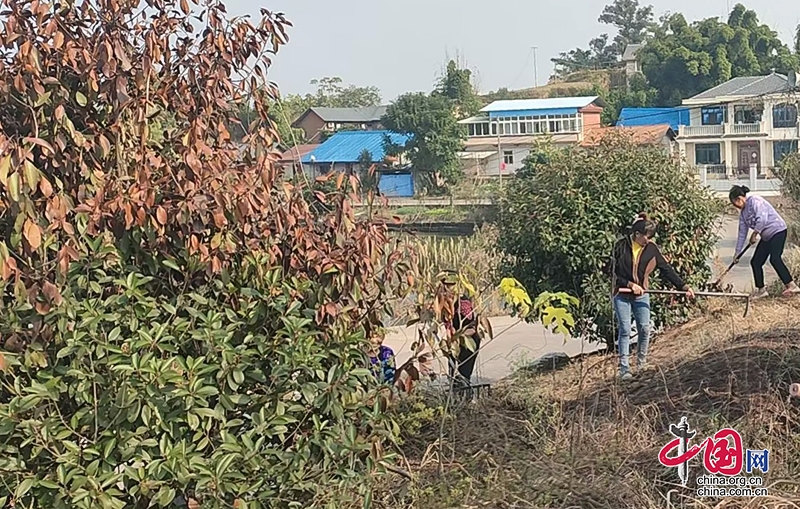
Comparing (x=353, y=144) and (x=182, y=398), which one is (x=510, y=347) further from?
(x=353, y=144)

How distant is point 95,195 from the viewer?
144 inches

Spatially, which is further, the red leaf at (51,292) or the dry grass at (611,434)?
the dry grass at (611,434)

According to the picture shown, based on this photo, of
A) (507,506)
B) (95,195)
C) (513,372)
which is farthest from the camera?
(513,372)

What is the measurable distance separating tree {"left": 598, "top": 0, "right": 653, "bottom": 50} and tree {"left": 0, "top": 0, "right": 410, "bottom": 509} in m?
98.4

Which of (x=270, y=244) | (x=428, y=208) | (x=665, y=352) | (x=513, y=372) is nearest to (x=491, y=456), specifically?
(x=270, y=244)

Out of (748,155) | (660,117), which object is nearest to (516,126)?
(660,117)

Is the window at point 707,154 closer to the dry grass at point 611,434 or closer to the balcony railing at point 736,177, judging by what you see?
the balcony railing at point 736,177

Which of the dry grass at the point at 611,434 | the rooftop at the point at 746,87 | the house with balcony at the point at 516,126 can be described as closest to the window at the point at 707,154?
the rooftop at the point at 746,87

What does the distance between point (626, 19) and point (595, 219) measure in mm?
95879

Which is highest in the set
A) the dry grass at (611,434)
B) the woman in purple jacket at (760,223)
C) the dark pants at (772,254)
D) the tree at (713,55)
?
the tree at (713,55)

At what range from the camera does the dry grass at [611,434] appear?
14.3 feet

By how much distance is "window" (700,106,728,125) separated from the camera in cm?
4703

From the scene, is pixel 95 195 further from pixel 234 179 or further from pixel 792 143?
pixel 792 143

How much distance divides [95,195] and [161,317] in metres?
0.55
